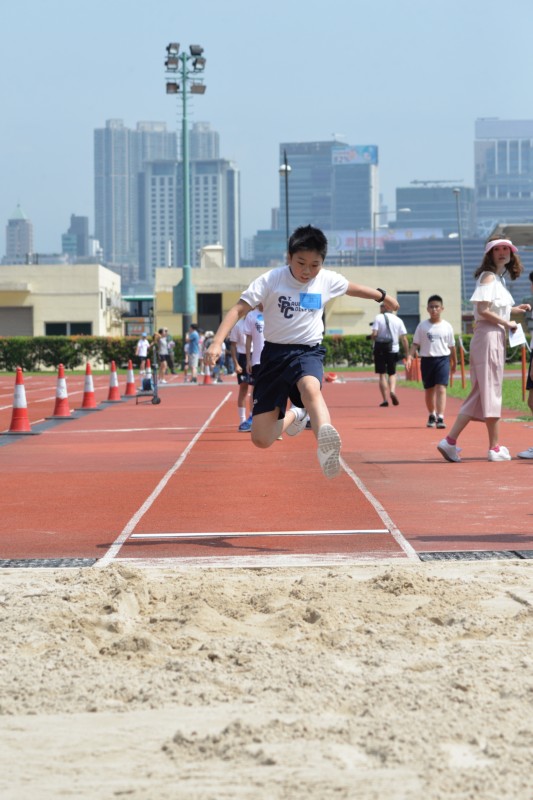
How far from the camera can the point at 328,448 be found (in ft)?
25.8

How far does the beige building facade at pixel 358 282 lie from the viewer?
77.6 metres

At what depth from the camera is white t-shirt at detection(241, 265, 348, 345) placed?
8406 millimetres

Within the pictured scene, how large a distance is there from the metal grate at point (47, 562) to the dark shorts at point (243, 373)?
27.8ft

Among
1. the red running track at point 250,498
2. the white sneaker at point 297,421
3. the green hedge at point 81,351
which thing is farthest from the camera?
the green hedge at point 81,351

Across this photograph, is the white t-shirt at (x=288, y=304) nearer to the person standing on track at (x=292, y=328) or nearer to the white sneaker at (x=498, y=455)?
the person standing on track at (x=292, y=328)

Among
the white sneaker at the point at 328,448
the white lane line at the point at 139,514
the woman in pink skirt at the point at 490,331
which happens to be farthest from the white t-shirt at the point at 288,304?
the woman in pink skirt at the point at 490,331

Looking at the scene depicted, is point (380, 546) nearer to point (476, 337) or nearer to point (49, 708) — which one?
point (49, 708)

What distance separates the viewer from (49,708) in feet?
14.4

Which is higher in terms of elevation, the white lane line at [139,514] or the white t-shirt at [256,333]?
the white t-shirt at [256,333]

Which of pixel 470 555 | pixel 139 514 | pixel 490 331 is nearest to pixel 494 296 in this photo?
pixel 490 331

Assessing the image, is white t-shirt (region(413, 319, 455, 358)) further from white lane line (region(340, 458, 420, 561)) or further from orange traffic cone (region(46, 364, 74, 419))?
orange traffic cone (region(46, 364, 74, 419))

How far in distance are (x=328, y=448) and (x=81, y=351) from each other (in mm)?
52397

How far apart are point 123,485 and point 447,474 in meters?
2.80

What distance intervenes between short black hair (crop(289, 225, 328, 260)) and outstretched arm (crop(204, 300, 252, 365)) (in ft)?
1.56
